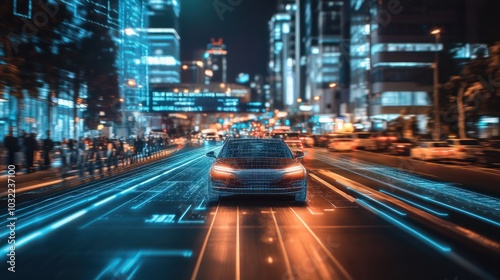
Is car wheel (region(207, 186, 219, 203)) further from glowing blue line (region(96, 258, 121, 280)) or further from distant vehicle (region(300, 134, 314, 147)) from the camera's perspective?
Result: distant vehicle (region(300, 134, 314, 147))

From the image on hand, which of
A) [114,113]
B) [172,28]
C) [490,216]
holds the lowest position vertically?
[490,216]

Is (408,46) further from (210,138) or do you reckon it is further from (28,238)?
(28,238)

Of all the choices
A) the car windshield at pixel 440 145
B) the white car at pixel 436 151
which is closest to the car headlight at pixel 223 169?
the white car at pixel 436 151

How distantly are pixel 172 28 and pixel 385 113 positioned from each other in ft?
348

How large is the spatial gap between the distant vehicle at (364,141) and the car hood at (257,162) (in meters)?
40.2

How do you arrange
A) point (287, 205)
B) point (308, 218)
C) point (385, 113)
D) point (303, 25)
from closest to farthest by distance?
1. point (308, 218)
2. point (287, 205)
3. point (385, 113)
4. point (303, 25)

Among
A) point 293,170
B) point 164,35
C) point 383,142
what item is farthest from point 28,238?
point 164,35

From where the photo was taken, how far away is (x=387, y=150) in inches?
1882

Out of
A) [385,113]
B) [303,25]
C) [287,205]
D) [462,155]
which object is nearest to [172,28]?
[303,25]

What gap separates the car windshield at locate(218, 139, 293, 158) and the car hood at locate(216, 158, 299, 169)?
0.43 meters

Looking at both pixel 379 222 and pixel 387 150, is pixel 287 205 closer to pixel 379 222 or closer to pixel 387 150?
pixel 379 222

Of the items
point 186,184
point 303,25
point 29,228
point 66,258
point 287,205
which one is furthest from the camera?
point 303,25

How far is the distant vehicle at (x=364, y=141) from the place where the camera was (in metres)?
52.0

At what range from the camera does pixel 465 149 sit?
3128 centimetres
